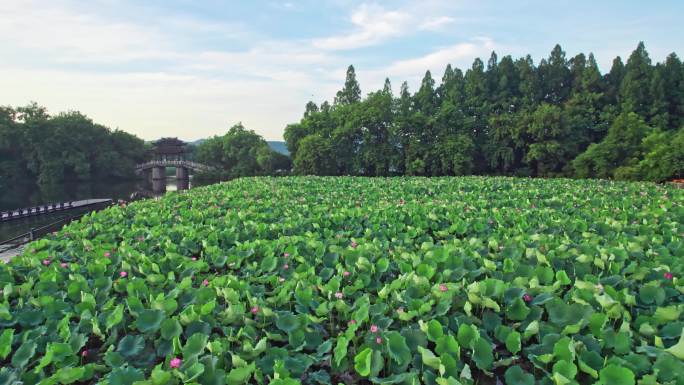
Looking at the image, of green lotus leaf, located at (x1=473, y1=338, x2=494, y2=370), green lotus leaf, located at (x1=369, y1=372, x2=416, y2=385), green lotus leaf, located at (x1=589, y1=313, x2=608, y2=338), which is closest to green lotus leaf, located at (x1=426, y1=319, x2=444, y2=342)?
green lotus leaf, located at (x1=473, y1=338, x2=494, y2=370)

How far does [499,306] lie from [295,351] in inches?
75.2

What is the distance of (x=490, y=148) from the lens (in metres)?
39.5

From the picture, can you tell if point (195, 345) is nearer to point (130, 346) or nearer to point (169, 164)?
point (130, 346)

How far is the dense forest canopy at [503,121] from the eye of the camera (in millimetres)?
36688

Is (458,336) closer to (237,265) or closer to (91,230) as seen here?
(237,265)

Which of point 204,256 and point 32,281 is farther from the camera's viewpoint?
point 204,256

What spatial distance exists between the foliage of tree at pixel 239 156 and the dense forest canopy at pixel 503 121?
13.7ft

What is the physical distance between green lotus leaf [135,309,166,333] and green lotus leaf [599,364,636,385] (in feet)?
10.4

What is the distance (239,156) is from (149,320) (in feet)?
173

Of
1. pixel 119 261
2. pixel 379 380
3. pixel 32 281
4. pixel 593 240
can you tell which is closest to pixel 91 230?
pixel 119 261

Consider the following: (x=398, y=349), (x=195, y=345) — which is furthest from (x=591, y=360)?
(x=195, y=345)

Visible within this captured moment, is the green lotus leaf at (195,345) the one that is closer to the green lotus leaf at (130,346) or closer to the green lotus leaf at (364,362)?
the green lotus leaf at (130,346)

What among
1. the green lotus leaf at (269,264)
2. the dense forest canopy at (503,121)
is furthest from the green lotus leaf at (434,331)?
the dense forest canopy at (503,121)

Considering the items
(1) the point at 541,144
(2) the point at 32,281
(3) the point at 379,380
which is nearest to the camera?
(3) the point at 379,380
